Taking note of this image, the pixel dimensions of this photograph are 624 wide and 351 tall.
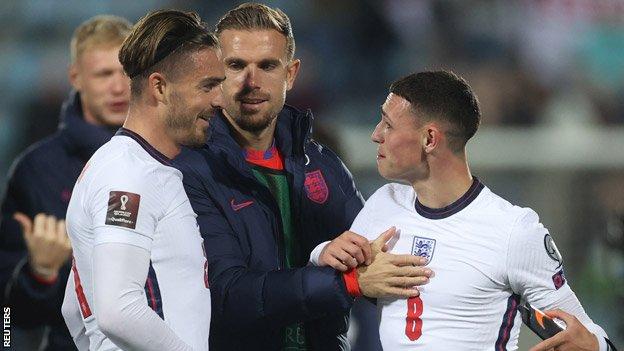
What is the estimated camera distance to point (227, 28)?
4141 millimetres

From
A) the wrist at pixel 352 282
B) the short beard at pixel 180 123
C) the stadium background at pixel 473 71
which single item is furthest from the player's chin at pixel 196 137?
the stadium background at pixel 473 71

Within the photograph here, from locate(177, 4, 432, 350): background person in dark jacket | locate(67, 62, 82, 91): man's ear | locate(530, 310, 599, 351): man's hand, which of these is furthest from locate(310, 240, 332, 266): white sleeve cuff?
locate(67, 62, 82, 91): man's ear

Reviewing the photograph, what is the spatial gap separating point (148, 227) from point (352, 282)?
0.72m

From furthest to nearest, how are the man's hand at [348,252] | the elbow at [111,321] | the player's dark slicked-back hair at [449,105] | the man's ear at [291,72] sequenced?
the man's ear at [291,72]
the player's dark slicked-back hair at [449,105]
the man's hand at [348,252]
the elbow at [111,321]

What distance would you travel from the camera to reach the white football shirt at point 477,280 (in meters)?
3.33

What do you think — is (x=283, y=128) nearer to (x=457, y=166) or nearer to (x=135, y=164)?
(x=457, y=166)

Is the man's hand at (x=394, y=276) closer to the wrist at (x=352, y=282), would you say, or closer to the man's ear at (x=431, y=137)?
the wrist at (x=352, y=282)

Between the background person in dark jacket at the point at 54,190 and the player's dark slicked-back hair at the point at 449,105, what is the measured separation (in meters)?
1.92

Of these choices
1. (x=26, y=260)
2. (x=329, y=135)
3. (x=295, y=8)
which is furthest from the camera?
(x=295, y=8)

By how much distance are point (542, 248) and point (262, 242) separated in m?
0.87

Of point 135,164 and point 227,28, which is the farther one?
point 227,28

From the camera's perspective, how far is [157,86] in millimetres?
3248

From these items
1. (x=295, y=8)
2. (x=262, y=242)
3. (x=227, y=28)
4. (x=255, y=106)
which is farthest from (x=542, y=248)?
(x=295, y=8)

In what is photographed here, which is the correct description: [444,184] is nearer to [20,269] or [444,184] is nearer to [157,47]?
[157,47]
